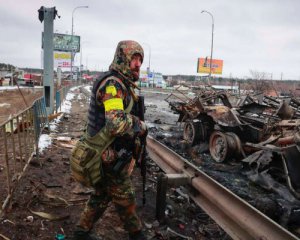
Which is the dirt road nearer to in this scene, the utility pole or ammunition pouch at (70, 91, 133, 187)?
ammunition pouch at (70, 91, 133, 187)

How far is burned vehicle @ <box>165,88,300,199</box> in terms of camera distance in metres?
5.21

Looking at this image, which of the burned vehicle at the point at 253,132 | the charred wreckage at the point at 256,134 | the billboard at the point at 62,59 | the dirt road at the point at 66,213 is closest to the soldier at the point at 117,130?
the dirt road at the point at 66,213

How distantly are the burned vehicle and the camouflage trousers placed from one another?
2856 millimetres

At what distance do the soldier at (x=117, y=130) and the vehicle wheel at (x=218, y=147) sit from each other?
4460 mm

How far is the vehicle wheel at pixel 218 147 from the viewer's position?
7.24 meters

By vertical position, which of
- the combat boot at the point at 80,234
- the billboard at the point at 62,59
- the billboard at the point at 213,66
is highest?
the billboard at the point at 213,66

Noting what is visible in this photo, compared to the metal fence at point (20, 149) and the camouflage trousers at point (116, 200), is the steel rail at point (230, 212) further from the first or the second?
the metal fence at point (20, 149)

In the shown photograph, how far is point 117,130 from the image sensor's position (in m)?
2.67

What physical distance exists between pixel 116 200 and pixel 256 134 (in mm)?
4714

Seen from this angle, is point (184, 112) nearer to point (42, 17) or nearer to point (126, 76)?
point (42, 17)

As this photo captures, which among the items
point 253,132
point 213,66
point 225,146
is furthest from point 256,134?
point 213,66

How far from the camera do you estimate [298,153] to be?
502 centimetres

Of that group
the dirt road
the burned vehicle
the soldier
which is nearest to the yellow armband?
the soldier

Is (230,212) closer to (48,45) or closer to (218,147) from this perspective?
(218,147)
